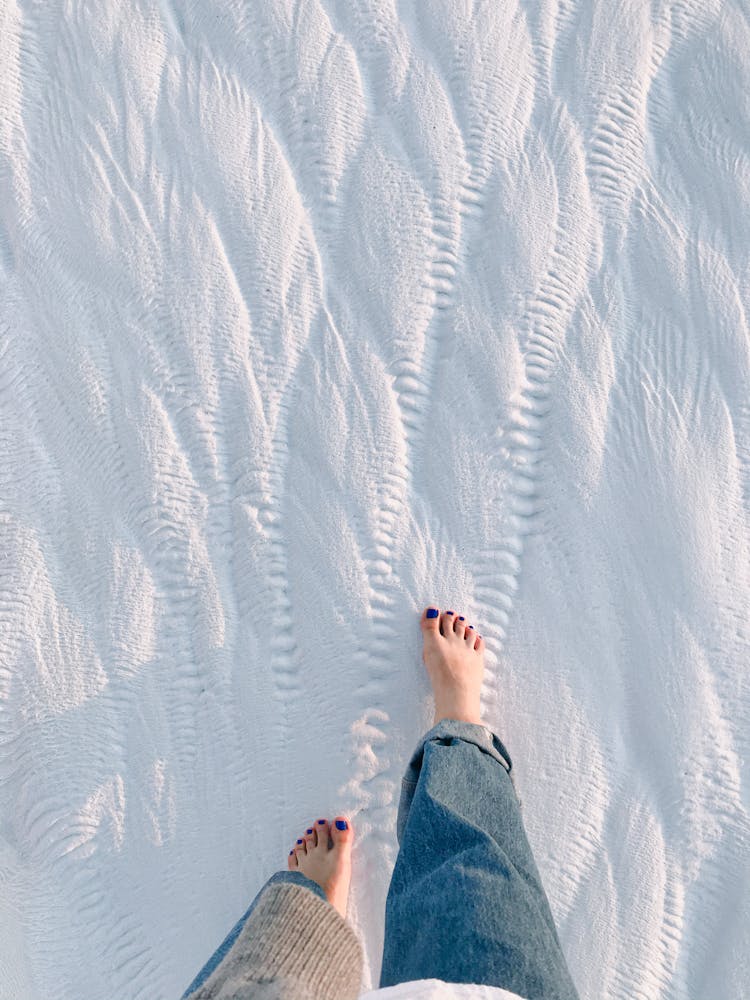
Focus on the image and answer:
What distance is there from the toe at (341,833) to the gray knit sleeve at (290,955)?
109 mm

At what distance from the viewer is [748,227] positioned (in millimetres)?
1085

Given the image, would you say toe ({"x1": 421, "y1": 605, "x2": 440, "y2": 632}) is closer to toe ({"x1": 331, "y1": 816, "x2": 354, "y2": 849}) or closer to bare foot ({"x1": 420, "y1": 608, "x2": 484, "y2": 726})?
bare foot ({"x1": 420, "y1": 608, "x2": 484, "y2": 726})

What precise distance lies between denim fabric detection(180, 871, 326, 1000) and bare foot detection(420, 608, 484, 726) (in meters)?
0.22

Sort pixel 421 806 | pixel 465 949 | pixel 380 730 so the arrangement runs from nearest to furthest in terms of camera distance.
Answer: pixel 465 949, pixel 421 806, pixel 380 730

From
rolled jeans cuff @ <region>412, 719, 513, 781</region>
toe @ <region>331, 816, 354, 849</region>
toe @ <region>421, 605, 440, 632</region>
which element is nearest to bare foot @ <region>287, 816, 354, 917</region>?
toe @ <region>331, 816, 354, 849</region>

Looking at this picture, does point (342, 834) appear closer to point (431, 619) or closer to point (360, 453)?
point (431, 619)

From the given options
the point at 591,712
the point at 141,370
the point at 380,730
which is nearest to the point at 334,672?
the point at 380,730

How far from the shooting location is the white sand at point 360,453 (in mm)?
935

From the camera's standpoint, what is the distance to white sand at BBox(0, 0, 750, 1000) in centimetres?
93

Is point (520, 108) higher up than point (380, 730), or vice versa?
point (520, 108)

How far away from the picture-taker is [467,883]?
792mm

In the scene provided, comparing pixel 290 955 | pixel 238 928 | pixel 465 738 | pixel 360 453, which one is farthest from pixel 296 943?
pixel 360 453

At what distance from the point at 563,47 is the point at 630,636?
0.78 meters

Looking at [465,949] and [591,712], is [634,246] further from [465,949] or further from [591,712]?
[465,949]
